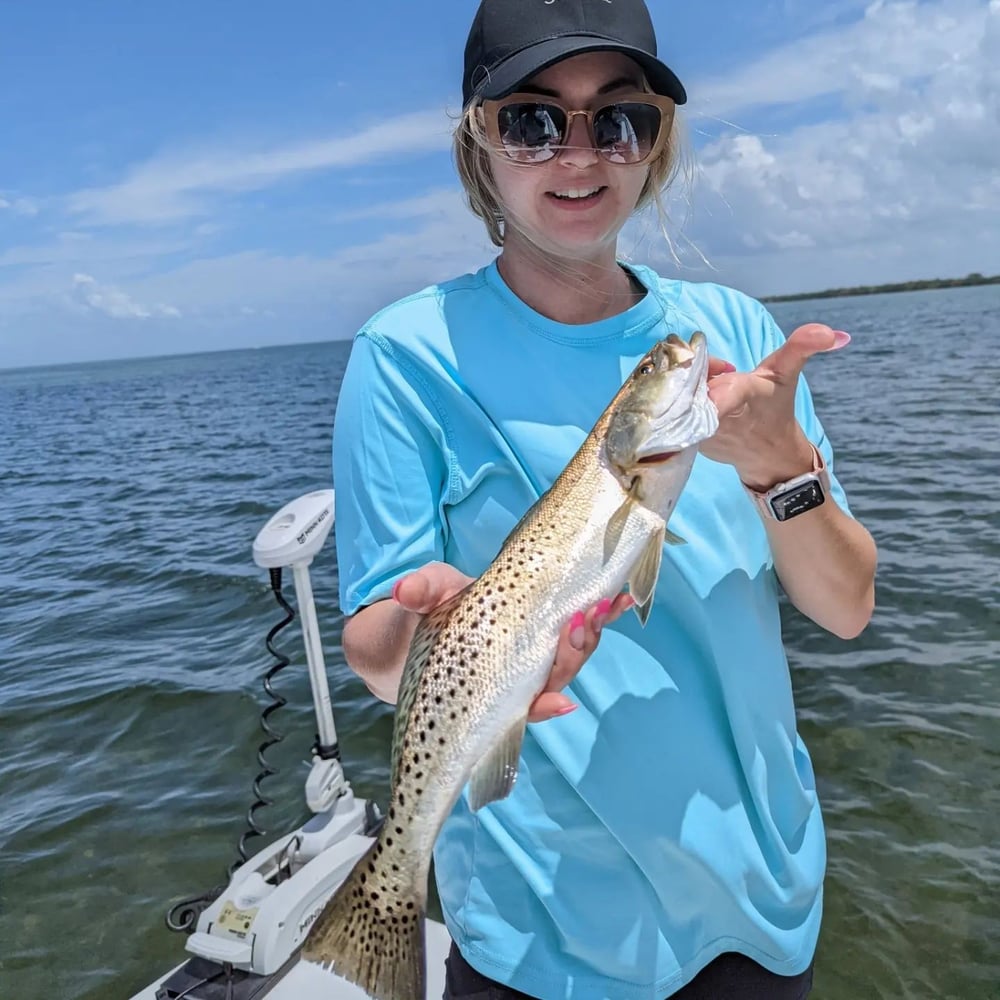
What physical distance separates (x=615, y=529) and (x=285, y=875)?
3509 millimetres

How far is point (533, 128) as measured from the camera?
239cm

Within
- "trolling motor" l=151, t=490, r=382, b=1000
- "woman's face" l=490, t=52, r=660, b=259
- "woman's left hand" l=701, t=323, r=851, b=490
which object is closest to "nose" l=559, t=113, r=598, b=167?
"woman's face" l=490, t=52, r=660, b=259

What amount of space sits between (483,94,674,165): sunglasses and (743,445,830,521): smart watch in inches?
38.2

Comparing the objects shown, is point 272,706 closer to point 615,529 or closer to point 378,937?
point 378,937

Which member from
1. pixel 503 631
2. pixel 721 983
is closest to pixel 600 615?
pixel 503 631

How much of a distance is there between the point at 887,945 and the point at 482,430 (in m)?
5.61

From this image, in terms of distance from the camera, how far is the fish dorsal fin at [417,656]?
2.30m

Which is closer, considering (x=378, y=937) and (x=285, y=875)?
(x=378, y=937)

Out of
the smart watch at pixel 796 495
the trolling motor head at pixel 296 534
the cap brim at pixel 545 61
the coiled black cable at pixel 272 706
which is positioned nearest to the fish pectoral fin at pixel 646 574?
the smart watch at pixel 796 495

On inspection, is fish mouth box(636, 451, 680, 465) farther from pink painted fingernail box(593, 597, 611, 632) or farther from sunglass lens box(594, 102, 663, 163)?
sunglass lens box(594, 102, 663, 163)

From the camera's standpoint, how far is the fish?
225 cm

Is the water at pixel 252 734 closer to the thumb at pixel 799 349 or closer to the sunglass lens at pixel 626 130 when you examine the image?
the thumb at pixel 799 349

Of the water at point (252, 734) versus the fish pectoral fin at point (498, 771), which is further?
the water at point (252, 734)

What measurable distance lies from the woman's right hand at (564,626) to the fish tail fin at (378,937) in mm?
595
